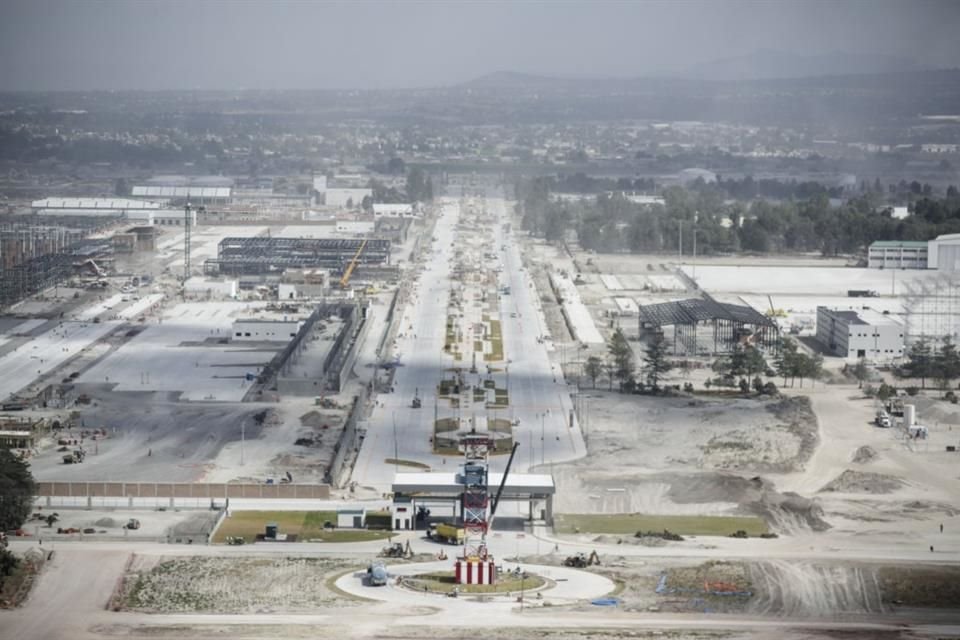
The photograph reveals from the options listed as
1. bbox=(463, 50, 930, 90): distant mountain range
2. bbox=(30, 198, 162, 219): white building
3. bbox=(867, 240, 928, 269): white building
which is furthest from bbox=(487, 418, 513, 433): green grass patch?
bbox=(463, 50, 930, 90): distant mountain range

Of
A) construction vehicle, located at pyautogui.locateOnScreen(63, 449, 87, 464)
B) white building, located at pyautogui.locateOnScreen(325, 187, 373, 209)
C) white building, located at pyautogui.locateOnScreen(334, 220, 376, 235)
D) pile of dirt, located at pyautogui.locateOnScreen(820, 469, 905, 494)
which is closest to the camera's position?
pile of dirt, located at pyautogui.locateOnScreen(820, 469, 905, 494)

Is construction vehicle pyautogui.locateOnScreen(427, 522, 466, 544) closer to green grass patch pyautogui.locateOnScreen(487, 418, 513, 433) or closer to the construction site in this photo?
the construction site

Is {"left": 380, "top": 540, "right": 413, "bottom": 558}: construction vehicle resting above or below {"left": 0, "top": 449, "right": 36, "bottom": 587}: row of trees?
below

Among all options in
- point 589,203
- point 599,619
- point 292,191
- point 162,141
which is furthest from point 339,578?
point 162,141

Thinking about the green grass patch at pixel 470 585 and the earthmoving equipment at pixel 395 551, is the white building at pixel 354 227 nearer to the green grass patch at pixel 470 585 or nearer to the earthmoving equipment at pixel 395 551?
the earthmoving equipment at pixel 395 551

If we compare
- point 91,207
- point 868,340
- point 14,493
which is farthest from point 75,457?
point 91,207

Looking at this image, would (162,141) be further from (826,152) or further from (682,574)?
(682,574)
